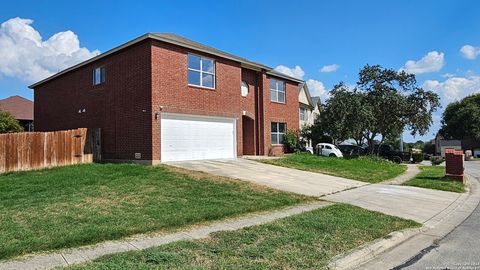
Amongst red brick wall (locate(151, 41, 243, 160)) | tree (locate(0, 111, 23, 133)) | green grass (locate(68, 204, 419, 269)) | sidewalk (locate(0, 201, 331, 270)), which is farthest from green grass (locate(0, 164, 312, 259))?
tree (locate(0, 111, 23, 133))

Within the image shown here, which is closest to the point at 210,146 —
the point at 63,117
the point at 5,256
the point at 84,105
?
the point at 84,105

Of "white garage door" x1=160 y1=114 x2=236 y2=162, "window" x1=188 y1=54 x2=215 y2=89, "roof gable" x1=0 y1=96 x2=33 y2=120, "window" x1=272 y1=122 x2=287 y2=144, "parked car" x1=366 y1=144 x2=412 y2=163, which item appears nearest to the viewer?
"white garage door" x1=160 y1=114 x2=236 y2=162

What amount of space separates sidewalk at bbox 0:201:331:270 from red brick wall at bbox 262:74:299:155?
16593 millimetres

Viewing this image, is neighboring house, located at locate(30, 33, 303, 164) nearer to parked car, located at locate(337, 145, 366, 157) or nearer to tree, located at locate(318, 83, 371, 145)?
tree, located at locate(318, 83, 371, 145)

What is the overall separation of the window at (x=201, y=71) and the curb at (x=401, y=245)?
41.9ft

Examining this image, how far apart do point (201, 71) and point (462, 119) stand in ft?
208

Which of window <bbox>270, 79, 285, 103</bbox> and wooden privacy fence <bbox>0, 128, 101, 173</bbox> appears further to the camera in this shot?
window <bbox>270, 79, 285, 103</bbox>

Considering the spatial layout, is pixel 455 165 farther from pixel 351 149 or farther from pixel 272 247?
pixel 351 149

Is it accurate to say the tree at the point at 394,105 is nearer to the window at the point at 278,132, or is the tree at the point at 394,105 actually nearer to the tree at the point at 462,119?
the window at the point at 278,132

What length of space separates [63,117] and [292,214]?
19.4m

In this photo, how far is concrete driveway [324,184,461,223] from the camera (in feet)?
34.0

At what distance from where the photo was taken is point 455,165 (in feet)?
56.8

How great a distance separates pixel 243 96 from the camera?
24359 millimetres

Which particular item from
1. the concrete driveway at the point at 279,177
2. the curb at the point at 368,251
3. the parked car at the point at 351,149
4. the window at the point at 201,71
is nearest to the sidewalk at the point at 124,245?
the curb at the point at 368,251
